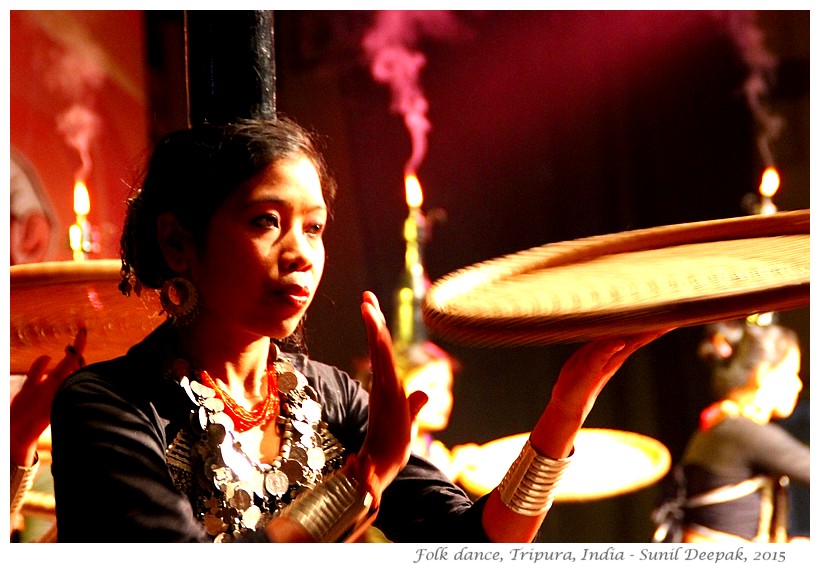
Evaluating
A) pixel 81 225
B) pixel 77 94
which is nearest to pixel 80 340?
pixel 81 225

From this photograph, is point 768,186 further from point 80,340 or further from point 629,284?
point 80,340

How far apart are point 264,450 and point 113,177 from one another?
55 centimetres

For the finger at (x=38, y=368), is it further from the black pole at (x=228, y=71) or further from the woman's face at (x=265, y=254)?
the black pole at (x=228, y=71)

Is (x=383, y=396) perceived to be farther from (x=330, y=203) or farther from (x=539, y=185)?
(x=539, y=185)

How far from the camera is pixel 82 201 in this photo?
1.62m

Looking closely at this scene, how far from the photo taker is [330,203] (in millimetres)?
1474

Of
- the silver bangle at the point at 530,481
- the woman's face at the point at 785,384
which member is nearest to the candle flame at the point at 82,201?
the silver bangle at the point at 530,481

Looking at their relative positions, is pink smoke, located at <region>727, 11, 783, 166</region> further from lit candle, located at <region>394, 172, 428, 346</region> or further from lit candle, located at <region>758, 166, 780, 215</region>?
lit candle, located at <region>394, 172, 428, 346</region>

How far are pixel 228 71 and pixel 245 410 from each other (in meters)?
0.50

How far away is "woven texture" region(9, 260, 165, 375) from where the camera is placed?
1.46 m

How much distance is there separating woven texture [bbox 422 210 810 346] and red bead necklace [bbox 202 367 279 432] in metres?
0.29

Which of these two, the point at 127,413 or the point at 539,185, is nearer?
the point at 127,413
